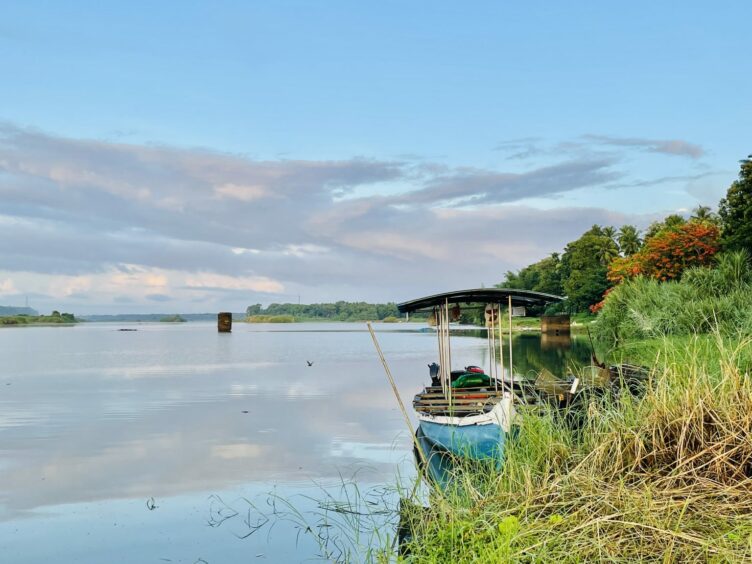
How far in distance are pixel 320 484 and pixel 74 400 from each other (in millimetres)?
17077

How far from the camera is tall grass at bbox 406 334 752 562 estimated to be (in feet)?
18.6

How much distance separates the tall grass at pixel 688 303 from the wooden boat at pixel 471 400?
14015 mm

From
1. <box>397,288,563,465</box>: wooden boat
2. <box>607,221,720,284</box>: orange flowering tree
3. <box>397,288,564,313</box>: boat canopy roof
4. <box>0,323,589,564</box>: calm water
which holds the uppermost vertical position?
<box>607,221,720,284</box>: orange flowering tree

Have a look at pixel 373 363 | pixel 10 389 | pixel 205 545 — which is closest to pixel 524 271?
pixel 373 363

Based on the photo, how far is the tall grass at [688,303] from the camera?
96.9 ft

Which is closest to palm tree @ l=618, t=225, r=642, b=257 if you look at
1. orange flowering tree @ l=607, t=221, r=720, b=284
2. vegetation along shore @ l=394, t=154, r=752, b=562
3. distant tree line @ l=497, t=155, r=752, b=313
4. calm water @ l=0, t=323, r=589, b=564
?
distant tree line @ l=497, t=155, r=752, b=313

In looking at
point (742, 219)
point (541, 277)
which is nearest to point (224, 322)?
point (541, 277)

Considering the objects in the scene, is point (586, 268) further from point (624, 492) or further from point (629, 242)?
point (624, 492)

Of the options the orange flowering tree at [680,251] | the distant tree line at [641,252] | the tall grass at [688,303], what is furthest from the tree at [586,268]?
the tall grass at [688,303]

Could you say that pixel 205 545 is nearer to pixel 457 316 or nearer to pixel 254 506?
pixel 254 506

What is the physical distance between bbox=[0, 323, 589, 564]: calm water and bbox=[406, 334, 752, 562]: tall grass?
3.13 m

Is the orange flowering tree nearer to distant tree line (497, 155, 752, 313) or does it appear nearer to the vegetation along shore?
distant tree line (497, 155, 752, 313)

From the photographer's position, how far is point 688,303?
32219 mm

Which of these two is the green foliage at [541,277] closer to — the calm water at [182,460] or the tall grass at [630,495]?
the calm water at [182,460]
